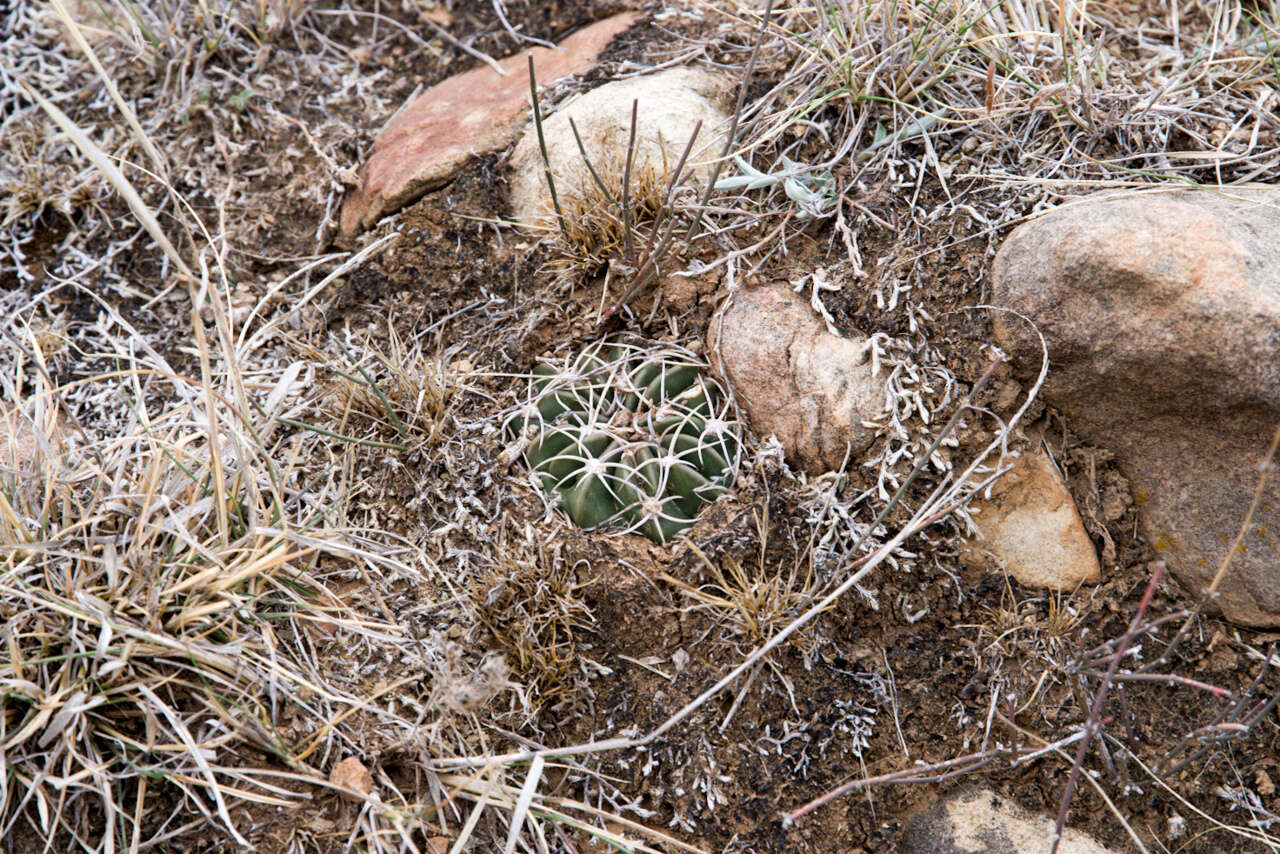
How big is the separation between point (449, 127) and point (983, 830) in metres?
2.26

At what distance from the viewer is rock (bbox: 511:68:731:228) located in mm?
2445

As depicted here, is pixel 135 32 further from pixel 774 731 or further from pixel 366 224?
pixel 774 731

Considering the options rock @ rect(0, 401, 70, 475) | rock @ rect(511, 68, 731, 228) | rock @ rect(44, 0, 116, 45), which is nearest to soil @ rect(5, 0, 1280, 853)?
rock @ rect(511, 68, 731, 228)

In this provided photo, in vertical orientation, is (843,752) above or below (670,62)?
below

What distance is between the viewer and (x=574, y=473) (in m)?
2.13

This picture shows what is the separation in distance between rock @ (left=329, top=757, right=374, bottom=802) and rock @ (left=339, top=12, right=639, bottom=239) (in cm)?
146

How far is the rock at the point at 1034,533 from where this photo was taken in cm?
213

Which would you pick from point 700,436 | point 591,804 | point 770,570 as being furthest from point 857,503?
point 591,804

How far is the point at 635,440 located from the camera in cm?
215

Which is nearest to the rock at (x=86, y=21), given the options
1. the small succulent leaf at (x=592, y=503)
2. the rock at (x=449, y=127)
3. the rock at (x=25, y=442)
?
the rock at (x=449, y=127)

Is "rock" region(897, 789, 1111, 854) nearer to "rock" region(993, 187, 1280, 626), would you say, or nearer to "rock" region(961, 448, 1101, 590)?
"rock" region(961, 448, 1101, 590)

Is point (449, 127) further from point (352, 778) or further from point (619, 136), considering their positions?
point (352, 778)

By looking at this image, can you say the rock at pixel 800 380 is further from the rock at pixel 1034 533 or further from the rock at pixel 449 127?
the rock at pixel 449 127

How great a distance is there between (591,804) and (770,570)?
2.10 feet
